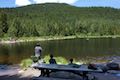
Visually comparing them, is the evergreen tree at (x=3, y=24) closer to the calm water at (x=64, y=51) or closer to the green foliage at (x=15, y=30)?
the green foliage at (x=15, y=30)

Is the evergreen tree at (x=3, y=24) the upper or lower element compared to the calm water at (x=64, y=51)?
upper

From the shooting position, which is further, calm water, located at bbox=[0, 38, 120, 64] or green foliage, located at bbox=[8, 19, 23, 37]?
green foliage, located at bbox=[8, 19, 23, 37]

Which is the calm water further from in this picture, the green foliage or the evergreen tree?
the evergreen tree

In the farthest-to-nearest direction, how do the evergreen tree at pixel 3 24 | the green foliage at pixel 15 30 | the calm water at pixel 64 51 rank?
the evergreen tree at pixel 3 24
the green foliage at pixel 15 30
the calm water at pixel 64 51

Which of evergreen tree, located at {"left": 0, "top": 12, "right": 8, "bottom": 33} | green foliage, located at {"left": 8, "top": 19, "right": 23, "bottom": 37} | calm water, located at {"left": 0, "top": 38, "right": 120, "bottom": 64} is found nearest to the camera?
calm water, located at {"left": 0, "top": 38, "right": 120, "bottom": 64}

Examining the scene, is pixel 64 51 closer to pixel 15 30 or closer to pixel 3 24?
pixel 15 30

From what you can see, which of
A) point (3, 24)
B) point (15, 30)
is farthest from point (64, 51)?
point (3, 24)

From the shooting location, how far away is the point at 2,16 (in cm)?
14800

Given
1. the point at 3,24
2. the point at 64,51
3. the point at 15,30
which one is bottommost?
the point at 64,51

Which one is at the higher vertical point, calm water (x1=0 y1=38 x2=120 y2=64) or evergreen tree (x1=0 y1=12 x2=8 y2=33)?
evergreen tree (x1=0 y1=12 x2=8 y2=33)

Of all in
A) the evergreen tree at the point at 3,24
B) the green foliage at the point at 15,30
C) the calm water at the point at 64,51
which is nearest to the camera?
the calm water at the point at 64,51

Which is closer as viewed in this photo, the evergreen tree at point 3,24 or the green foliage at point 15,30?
the green foliage at point 15,30

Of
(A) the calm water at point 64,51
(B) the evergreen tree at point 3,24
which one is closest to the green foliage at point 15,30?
(B) the evergreen tree at point 3,24

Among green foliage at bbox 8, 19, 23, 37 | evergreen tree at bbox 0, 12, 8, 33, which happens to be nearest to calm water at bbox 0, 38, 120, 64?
green foliage at bbox 8, 19, 23, 37
